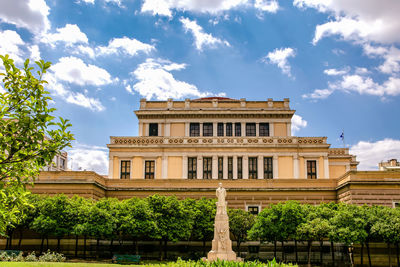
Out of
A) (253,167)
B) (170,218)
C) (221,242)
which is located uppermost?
(253,167)

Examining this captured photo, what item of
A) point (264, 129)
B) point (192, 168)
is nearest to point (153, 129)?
point (192, 168)

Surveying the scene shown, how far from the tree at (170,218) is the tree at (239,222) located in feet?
11.8

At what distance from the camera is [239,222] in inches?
1312

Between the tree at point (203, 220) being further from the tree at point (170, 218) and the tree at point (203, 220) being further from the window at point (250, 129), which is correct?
the window at point (250, 129)

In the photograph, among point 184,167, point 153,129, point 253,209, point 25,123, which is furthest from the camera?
point 153,129

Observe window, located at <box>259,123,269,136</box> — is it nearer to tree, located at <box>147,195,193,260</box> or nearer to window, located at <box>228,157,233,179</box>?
window, located at <box>228,157,233,179</box>

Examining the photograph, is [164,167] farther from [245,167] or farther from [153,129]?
[245,167]

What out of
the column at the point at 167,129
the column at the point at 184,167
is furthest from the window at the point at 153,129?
the column at the point at 184,167

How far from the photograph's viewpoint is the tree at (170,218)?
3120 cm

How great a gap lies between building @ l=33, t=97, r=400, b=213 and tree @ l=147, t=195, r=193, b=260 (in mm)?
6421

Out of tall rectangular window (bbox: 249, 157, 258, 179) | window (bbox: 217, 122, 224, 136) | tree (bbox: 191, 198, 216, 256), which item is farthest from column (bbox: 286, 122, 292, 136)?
tree (bbox: 191, 198, 216, 256)

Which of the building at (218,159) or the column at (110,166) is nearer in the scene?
the building at (218,159)

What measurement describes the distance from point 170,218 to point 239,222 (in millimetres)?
6005

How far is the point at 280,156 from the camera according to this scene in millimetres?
50844
